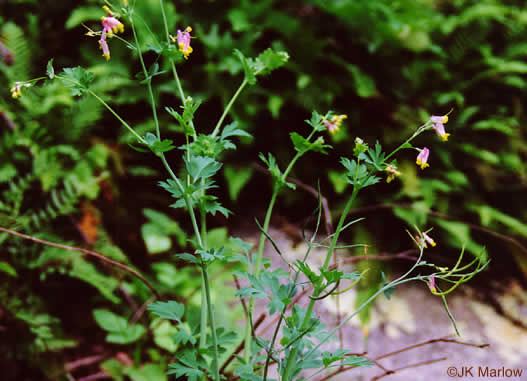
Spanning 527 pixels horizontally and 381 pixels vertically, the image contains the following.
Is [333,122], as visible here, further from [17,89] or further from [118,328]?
[118,328]

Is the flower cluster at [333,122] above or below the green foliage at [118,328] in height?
above

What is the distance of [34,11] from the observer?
218 centimetres

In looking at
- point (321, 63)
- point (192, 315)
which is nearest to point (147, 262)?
point (192, 315)

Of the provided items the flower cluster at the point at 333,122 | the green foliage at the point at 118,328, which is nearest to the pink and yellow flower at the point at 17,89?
the flower cluster at the point at 333,122

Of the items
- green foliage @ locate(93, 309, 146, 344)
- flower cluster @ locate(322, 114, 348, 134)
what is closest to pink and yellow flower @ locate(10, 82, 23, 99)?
flower cluster @ locate(322, 114, 348, 134)

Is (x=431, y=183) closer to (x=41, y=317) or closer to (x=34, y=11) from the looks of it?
(x=41, y=317)

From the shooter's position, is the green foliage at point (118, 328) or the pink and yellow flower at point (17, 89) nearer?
the pink and yellow flower at point (17, 89)

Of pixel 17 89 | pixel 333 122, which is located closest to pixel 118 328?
pixel 17 89

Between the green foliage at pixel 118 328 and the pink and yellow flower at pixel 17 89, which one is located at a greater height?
the pink and yellow flower at pixel 17 89

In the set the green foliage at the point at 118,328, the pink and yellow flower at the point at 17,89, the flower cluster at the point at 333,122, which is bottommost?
the green foliage at the point at 118,328

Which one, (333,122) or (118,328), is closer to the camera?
(333,122)

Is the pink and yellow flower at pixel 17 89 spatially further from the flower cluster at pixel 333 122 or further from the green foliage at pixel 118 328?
the green foliage at pixel 118 328

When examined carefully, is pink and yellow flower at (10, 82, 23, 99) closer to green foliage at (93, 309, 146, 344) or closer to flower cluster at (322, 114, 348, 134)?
flower cluster at (322, 114, 348, 134)

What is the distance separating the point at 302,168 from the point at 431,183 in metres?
0.78
